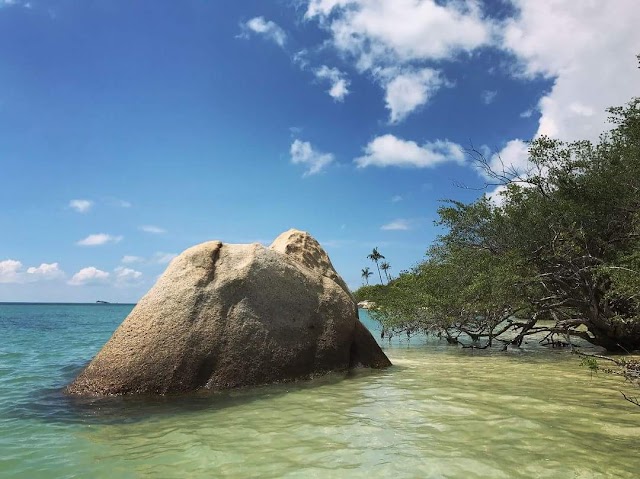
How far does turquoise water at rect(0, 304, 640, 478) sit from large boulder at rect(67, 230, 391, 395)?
0.46 m

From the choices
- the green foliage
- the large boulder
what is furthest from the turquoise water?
the green foliage

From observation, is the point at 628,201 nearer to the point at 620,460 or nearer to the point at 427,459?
the point at 620,460

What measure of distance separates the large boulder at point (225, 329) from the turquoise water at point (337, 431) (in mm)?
463

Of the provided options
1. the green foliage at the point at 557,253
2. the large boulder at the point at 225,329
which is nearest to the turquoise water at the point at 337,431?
the large boulder at the point at 225,329

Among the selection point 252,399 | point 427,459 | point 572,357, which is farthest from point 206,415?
point 572,357

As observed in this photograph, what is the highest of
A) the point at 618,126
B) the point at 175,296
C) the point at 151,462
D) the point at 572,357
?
the point at 618,126

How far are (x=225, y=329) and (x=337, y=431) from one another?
3.56 m

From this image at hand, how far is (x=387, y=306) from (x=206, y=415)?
44.9 feet

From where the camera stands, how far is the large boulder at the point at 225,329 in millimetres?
8844

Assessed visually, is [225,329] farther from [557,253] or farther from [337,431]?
[557,253]

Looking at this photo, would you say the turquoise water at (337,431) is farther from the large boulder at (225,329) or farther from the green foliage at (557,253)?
the green foliage at (557,253)

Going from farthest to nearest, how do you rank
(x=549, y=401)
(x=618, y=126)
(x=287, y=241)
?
(x=618, y=126) → (x=287, y=241) → (x=549, y=401)

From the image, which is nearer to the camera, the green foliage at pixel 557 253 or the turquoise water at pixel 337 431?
the turquoise water at pixel 337 431

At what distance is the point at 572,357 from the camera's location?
15.6 m
